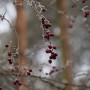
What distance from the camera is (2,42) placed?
5.74m

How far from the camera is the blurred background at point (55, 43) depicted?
224 inches

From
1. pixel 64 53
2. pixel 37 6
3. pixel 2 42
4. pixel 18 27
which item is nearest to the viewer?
pixel 37 6

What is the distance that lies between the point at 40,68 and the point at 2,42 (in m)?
0.68

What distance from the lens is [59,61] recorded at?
13258 millimetres

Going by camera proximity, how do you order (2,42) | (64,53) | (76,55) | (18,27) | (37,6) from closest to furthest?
(37,6), (2,42), (64,53), (18,27), (76,55)

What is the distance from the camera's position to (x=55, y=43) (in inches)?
279

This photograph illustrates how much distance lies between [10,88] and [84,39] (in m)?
9.66

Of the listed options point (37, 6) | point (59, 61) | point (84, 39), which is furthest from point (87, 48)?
point (37, 6)

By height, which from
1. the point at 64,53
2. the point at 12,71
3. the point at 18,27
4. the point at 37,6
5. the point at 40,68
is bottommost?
the point at 37,6

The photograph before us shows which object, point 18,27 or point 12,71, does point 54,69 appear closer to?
point 12,71

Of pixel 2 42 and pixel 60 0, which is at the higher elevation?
pixel 60 0

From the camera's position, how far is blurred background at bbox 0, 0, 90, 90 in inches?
224

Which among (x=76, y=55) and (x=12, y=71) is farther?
(x=76, y=55)

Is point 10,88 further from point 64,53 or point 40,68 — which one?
point 64,53
